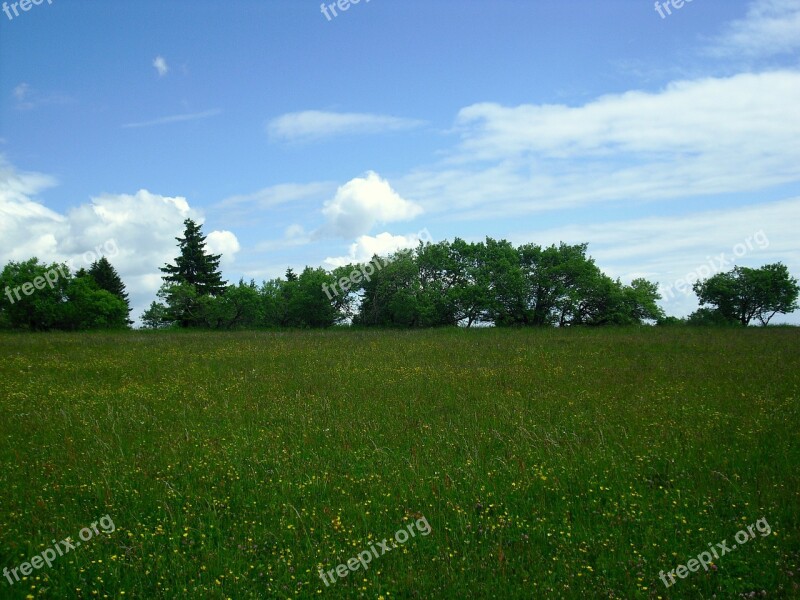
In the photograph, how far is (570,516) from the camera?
20.0 ft

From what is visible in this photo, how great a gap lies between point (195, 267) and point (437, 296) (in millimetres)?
46900

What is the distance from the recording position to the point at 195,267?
76312 millimetres

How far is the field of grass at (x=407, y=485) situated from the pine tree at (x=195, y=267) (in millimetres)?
65087

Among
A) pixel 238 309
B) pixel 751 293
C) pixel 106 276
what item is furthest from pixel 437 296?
pixel 106 276

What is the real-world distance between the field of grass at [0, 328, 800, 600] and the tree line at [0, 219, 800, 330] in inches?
1207

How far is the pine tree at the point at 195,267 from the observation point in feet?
248

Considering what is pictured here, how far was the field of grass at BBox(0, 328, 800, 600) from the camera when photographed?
196 inches

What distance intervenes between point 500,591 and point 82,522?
4913 mm

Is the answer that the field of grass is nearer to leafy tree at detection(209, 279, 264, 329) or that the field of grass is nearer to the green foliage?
leafy tree at detection(209, 279, 264, 329)

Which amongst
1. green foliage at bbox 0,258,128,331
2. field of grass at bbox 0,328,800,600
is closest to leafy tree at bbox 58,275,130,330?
green foliage at bbox 0,258,128,331

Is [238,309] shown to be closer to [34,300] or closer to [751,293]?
[34,300]

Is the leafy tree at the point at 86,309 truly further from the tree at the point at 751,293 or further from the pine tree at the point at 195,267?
the tree at the point at 751,293

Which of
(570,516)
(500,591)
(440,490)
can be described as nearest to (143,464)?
(440,490)

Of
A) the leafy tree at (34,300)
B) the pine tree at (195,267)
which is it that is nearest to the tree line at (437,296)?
the leafy tree at (34,300)
